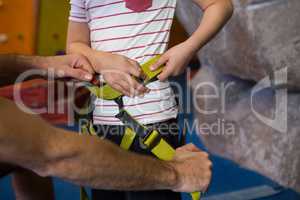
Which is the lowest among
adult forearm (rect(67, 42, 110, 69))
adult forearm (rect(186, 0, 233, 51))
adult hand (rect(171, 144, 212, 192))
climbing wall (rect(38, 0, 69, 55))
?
adult hand (rect(171, 144, 212, 192))

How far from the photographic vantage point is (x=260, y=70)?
1499 millimetres

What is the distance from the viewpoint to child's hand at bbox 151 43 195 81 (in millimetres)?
765

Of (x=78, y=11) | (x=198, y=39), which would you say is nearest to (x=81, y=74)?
(x=78, y=11)

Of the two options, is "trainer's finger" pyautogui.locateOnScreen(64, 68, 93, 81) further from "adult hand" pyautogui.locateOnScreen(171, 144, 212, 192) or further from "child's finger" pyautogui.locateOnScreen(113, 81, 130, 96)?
"adult hand" pyautogui.locateOnScreen(171, 144, 212, 192)

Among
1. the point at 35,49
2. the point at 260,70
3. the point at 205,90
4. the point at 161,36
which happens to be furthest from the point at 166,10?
the point at 35,49

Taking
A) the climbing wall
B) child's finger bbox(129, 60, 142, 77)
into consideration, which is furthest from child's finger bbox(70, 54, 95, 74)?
the climbing wall

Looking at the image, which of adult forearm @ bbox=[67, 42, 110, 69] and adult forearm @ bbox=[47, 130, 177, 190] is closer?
adult forearm @ bbox=[47, 130, 177, 190]

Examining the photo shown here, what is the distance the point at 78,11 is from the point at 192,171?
42 cm

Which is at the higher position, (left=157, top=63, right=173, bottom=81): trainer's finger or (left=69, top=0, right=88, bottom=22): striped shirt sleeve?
(left=69, top=0, right=88, bottom=22): striped shirt sleeve

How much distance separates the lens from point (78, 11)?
2.78 ft

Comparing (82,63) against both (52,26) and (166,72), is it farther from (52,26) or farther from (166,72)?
(52,26)

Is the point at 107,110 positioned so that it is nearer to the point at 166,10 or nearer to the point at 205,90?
the point at 166,10

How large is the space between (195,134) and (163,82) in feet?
3.82

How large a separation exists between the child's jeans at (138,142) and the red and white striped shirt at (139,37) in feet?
0.06
